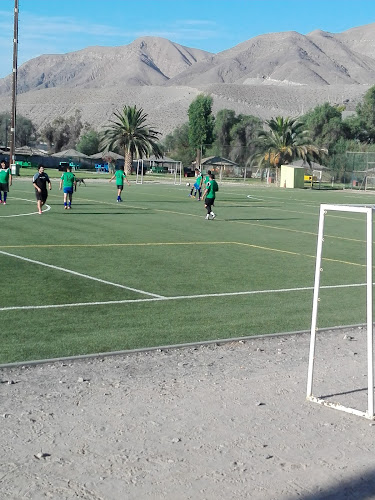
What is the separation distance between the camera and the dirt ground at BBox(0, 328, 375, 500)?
515 centimetres

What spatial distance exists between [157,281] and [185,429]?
784 cm

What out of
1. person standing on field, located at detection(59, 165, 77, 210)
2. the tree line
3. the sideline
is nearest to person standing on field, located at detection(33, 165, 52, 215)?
person standing on field, located at detection(59, 165, 77, 210)

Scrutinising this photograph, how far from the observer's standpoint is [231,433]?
6.14m

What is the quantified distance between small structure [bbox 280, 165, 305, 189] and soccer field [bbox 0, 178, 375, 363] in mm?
45132

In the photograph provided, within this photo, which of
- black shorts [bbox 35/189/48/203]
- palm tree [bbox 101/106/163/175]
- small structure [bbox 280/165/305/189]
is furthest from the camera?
palm tree [bbox 101/106/163/175]

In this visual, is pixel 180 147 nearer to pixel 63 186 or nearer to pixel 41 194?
pixel 63 186

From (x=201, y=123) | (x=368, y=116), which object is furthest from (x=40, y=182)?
(x=201, y=123)

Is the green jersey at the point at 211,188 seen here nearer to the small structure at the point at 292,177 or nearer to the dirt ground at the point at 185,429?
the dirt ground at the point at 185,429

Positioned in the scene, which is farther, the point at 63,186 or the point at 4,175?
the point at 63,186

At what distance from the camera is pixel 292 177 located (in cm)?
7169

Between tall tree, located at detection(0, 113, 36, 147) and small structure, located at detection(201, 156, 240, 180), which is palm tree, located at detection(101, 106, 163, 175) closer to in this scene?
small structure, located at detection(201, 156, 240, 180)

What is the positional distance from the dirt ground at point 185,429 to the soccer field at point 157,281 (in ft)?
3.94

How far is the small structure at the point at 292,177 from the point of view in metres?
71.6

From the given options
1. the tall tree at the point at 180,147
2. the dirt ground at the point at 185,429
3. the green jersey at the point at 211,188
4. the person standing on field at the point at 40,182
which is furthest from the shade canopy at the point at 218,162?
the dirt ground at the point at 185,429
